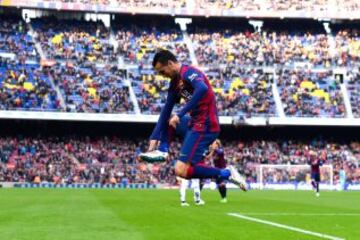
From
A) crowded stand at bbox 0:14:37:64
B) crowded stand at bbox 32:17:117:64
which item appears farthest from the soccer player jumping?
crowded stand at bbox 32:17:117:64

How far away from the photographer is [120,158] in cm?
5181

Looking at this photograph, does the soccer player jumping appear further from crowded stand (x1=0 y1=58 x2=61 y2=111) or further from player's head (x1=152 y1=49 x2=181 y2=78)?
crowded stand (x1=0 y1=58 x2=61 y2=111)

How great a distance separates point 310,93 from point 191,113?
157 ft

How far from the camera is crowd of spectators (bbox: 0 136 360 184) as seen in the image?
49219 millimetres

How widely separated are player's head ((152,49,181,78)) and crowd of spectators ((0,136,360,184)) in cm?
3946

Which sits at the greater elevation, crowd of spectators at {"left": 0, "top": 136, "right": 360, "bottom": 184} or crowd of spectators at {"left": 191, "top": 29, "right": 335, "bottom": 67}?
crowd of spectators at {"left": 191, "top": 29, "right": 335, "bottom": 67}

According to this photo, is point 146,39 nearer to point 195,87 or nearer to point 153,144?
point 153,144

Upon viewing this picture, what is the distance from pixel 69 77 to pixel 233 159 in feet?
50.3

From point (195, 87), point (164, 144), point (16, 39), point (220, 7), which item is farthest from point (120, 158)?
point (195, 87)

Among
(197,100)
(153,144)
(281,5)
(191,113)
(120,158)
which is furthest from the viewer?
(281,5)

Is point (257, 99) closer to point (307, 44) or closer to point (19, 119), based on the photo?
point (307, 44)

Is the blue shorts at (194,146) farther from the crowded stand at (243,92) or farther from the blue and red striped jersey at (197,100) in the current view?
the crowded stand at (243,92)

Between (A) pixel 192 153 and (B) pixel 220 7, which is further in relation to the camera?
(B) pixel 220 7

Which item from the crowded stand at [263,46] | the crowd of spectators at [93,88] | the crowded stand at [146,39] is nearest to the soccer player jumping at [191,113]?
the crowd of spectators at [93,88]
